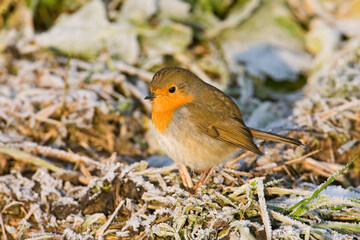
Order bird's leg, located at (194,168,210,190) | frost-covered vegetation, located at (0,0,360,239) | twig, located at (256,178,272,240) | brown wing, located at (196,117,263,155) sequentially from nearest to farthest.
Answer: twig, located at (256,178,272,240) → frost-covered vegetation, located at (0,0,360,239) → bird's leg, located at (194,168,210,190) → brown wing, located at (196,117,263,155)

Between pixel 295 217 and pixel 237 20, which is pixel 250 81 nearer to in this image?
pixel 237 20

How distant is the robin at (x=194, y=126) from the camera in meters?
2.89

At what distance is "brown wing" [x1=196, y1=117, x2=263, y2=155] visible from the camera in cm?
292

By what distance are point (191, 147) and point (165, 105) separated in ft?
1.29

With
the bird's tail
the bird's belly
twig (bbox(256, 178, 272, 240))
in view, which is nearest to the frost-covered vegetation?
twig (bbox(256, 178, 272, 240))

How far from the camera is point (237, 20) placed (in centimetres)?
514

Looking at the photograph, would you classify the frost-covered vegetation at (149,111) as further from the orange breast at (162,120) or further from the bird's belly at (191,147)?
the orange breast at (162,120)

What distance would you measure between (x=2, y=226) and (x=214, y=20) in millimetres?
3515

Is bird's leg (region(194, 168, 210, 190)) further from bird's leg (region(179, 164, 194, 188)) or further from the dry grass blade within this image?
the dry grass blade

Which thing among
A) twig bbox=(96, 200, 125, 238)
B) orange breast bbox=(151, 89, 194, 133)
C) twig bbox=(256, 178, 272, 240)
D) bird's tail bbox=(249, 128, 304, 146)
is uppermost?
orange breast bbox=(151, 89, 194, 133)

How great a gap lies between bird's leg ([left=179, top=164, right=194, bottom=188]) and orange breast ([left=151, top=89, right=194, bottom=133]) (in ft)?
1.04

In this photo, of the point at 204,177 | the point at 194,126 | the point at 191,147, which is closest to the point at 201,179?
the point at 204,177

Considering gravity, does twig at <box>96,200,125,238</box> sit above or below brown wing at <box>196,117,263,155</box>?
below

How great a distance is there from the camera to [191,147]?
2.91m
